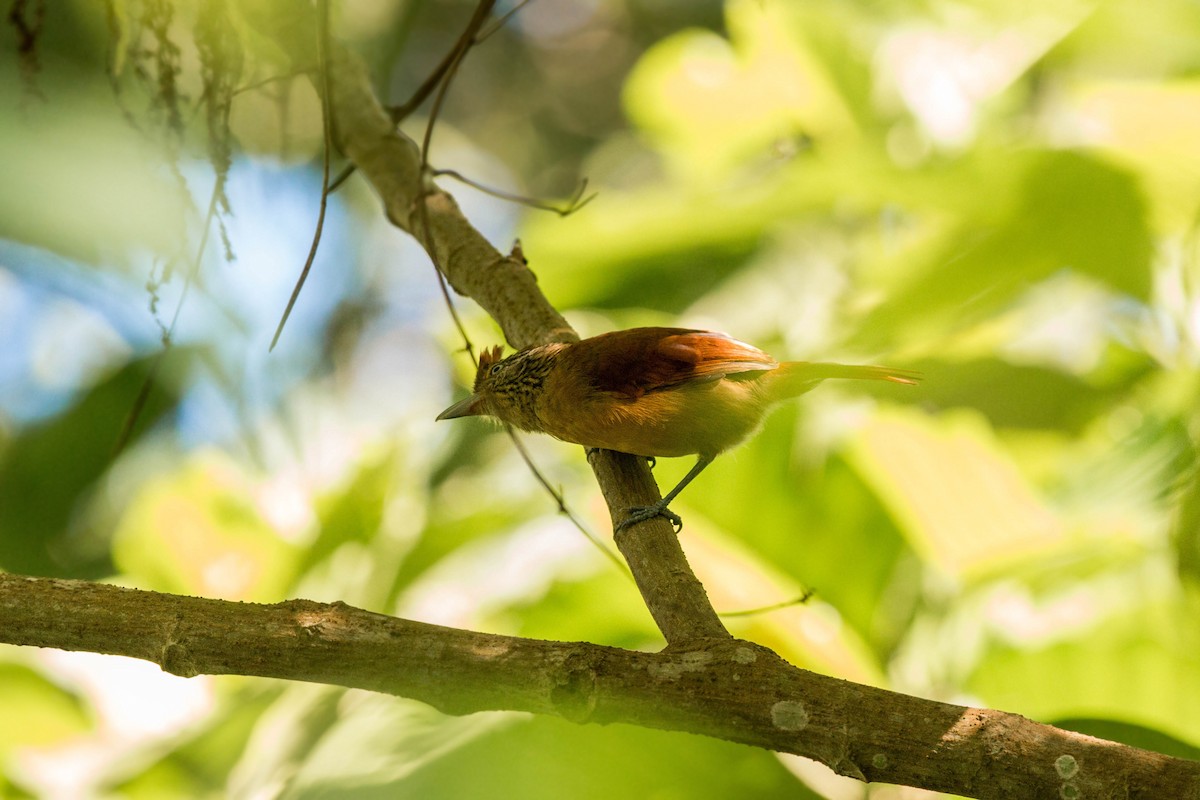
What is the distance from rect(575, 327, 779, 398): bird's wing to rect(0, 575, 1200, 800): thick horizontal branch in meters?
0.98

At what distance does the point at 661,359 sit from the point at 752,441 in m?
0.39

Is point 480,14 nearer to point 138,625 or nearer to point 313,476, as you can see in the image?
point 138,625

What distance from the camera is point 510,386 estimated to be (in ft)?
7.41

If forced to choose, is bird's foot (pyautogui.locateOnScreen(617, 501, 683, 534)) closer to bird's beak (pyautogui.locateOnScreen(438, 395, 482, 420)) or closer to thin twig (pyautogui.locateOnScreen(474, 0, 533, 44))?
bird's beak (pyautogui.locateOnScreen(438, 395, 482, 420))

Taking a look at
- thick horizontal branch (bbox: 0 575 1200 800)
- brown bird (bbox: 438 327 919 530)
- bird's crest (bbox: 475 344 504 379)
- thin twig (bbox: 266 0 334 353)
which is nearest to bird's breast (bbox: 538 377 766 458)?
brown bird (bbox: 438 327 919 530)

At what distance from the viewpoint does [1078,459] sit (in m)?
2.30

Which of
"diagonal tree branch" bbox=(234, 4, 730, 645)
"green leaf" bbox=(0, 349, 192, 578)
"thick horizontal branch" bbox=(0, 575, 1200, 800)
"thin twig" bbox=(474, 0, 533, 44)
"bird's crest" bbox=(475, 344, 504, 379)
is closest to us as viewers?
"thick horizontal branch" bbox=(0, 575, 1200, 800)

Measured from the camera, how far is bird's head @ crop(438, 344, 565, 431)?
212 centimetres

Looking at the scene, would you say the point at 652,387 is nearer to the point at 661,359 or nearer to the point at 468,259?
the point at 661,359

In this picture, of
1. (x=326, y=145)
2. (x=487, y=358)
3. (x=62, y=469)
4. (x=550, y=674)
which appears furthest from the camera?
(x=62, y=469)

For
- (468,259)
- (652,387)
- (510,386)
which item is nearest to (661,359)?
(652,387)

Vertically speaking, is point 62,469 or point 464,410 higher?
point 62,469

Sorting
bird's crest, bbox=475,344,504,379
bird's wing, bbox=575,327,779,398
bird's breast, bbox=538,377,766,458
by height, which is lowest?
bird's breast, bbox=538,377,766,458

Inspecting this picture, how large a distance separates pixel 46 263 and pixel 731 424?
180 centimetres
